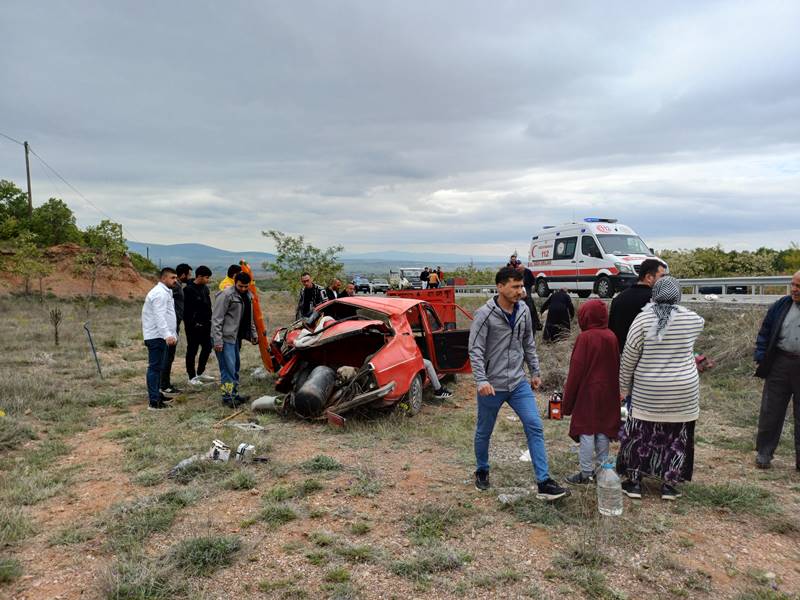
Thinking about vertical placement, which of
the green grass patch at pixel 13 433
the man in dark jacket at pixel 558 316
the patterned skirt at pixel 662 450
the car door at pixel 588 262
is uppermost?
the car door at pixel 588 262

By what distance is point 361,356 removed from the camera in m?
8.02

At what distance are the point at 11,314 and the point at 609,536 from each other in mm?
23266

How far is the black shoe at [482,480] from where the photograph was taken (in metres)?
4.49

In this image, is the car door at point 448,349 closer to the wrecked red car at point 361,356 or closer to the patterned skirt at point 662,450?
the wrecked red car at point 361,356

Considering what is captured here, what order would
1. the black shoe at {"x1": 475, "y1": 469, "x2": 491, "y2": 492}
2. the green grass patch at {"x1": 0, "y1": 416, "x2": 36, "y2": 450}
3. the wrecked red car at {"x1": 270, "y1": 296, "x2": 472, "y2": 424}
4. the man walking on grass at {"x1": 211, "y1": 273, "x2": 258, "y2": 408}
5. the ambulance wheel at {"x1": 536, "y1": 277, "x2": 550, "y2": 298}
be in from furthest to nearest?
the ambulance wheel at {"x1": 536, "y1": 277, "x2": 550, "y2": 298}
the man walking on grass at {"x1": 211, "y1": 273, "x2": 258, "y2": 408}
the wrecked red car at {"x1": 270, "y1": 296, "x2": 472, "y2": 424}
the green grass patch at {"x1": 0, "y1": 416, "x2": 36, "y2": 450}
the black shoe at {"x1": 475, "y1": 469, "x2": 491, "y2": 492}

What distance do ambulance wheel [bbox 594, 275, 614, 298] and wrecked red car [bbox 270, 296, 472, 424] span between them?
7.44m

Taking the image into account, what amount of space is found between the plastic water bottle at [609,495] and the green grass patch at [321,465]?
→ 2.20 m

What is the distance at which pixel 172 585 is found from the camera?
3.10m

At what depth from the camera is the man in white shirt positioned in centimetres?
712

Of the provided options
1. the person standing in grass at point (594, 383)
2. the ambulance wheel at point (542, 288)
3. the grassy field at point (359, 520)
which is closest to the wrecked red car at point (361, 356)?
the grassy field at point (359, 520)

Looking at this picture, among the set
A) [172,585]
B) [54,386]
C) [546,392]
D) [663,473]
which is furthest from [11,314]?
[663,473]

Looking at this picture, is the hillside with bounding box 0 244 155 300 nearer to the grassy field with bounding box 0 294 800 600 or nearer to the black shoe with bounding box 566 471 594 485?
the grassy field with bounding box 0 294 800 600

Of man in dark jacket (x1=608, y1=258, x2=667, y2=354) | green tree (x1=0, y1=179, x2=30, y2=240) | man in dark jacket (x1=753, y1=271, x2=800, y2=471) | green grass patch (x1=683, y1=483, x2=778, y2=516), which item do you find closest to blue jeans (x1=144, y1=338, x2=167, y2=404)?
man in dark jacket (x1=608, y1=258, x2=667, y2=354)

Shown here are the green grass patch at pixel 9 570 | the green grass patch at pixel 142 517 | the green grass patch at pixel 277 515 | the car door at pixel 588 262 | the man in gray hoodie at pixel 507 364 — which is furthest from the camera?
the car door at pixel 588 262
